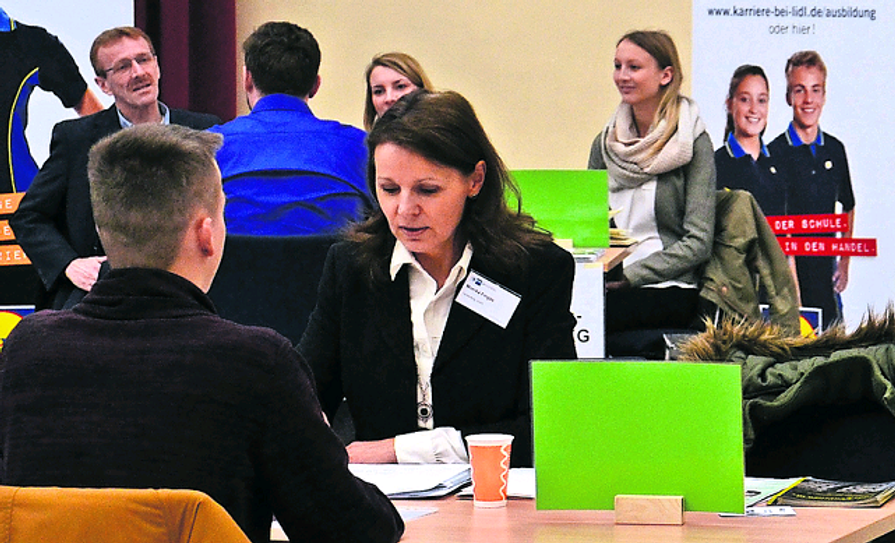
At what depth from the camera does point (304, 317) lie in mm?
2920

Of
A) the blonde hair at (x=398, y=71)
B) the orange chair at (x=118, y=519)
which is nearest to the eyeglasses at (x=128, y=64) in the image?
the blonde hair at (x=398, y=71)

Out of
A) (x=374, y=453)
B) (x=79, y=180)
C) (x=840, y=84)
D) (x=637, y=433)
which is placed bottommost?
(x=374, y=453)

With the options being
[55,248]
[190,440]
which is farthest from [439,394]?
[55,248]

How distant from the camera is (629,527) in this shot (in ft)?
5.25

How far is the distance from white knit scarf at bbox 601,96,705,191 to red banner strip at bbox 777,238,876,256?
3.53ft

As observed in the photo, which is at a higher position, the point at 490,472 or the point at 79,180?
the point at 79,180

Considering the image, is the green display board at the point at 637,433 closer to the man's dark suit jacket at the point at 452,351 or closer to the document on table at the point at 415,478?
the document on table at the point at 415,478

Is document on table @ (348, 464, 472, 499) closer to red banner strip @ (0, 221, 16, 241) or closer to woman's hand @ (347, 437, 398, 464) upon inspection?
woman's hand @ (347, 437, 398, 464)

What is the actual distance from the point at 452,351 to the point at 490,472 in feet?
2.09

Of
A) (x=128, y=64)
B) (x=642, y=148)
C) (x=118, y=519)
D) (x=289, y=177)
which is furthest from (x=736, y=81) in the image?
(x=118, y=519)

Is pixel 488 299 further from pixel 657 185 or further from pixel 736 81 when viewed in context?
pixel 736 81

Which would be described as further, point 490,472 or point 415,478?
point 415,478

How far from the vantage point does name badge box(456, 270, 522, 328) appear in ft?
7.79

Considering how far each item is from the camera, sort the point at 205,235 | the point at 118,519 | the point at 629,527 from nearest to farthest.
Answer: the point at 118,519, the point at 205,235, the point at 629,527
